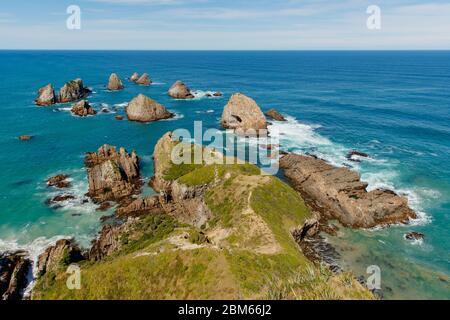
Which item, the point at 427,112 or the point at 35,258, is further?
the point at 427,112

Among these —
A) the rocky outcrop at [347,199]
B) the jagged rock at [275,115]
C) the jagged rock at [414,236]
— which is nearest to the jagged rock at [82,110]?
the jagged rock at [275,115]

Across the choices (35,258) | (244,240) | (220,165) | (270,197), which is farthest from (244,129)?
(35,258)

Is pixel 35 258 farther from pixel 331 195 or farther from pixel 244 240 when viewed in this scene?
pixel 331 195

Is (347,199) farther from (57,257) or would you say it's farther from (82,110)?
(82,110)

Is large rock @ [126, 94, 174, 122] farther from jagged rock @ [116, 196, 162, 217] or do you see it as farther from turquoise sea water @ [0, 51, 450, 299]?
jagged rock @ [116, 196, 162, 217]

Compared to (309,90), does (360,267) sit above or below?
below

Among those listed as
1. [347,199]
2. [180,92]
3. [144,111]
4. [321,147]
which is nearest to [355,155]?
[321,147]

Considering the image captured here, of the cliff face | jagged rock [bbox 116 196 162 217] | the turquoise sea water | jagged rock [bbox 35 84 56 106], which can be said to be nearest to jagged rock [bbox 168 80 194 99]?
the turquoise sea water

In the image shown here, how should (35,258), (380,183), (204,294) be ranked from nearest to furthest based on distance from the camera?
1. (204,294)
2. (35,258)
3. (380,183)

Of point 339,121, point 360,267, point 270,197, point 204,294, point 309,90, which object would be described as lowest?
point 360,267
